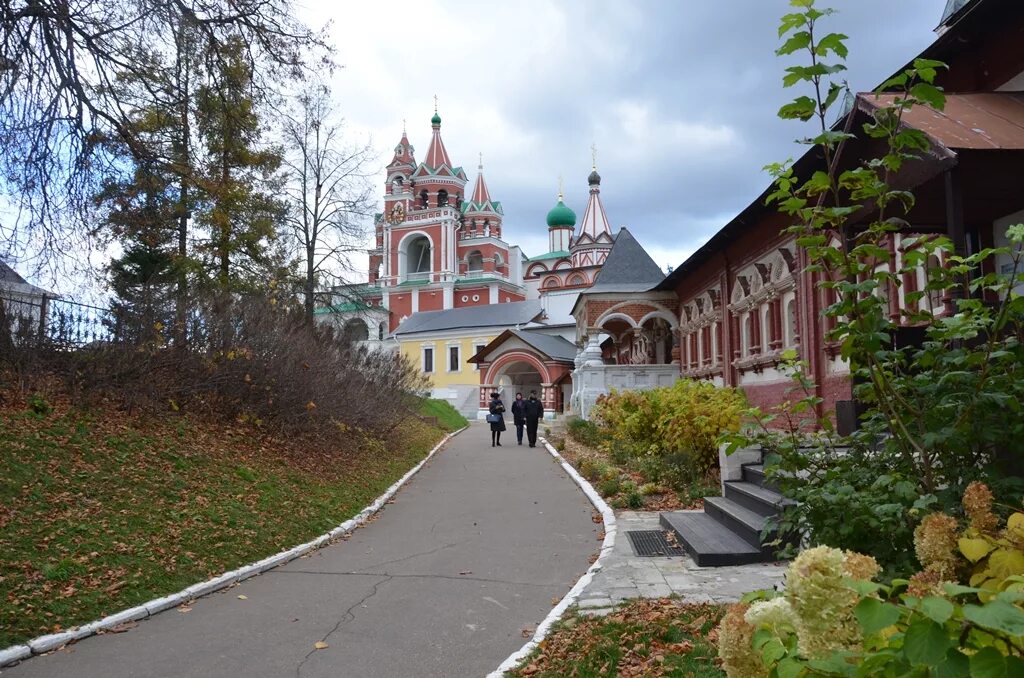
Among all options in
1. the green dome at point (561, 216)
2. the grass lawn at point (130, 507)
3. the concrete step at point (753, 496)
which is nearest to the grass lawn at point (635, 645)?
the concrete step at point (753, 496)

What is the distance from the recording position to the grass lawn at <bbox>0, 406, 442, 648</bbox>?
6.29 metres

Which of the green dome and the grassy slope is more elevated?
the green dome

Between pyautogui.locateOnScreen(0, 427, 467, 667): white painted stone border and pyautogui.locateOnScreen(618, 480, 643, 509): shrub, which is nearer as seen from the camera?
pyautogui.locateOnScreen(0, 427, 467, 667): white painted stone border

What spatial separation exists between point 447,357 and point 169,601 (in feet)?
170

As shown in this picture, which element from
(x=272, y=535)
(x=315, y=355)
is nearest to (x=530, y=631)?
(x=272, y=535)

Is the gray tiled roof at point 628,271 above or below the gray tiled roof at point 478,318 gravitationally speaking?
below

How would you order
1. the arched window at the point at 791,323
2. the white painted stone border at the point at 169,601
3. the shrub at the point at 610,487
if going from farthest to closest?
the arched window at the point at 791,323, the shrub at the point at 610,487, the white painted stone border at the point at 169,601

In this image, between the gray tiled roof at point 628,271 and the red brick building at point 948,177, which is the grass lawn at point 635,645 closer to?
the red brick building at point 948,177

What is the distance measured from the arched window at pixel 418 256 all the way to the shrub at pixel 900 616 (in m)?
69.4

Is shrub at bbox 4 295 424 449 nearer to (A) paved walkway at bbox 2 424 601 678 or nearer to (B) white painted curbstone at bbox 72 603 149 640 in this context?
(A) paved walkway at bbox 2 424 601 678

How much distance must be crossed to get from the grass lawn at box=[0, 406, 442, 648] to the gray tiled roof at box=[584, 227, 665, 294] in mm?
18356

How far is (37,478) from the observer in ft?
25.7

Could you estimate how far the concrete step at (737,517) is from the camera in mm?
7605

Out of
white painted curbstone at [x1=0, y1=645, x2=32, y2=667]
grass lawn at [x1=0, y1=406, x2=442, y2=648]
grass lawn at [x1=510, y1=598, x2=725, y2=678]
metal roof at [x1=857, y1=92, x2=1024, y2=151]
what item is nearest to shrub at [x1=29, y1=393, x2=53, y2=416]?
grass lawn at [x1=0, y1=406, x2=442, y2=648]
